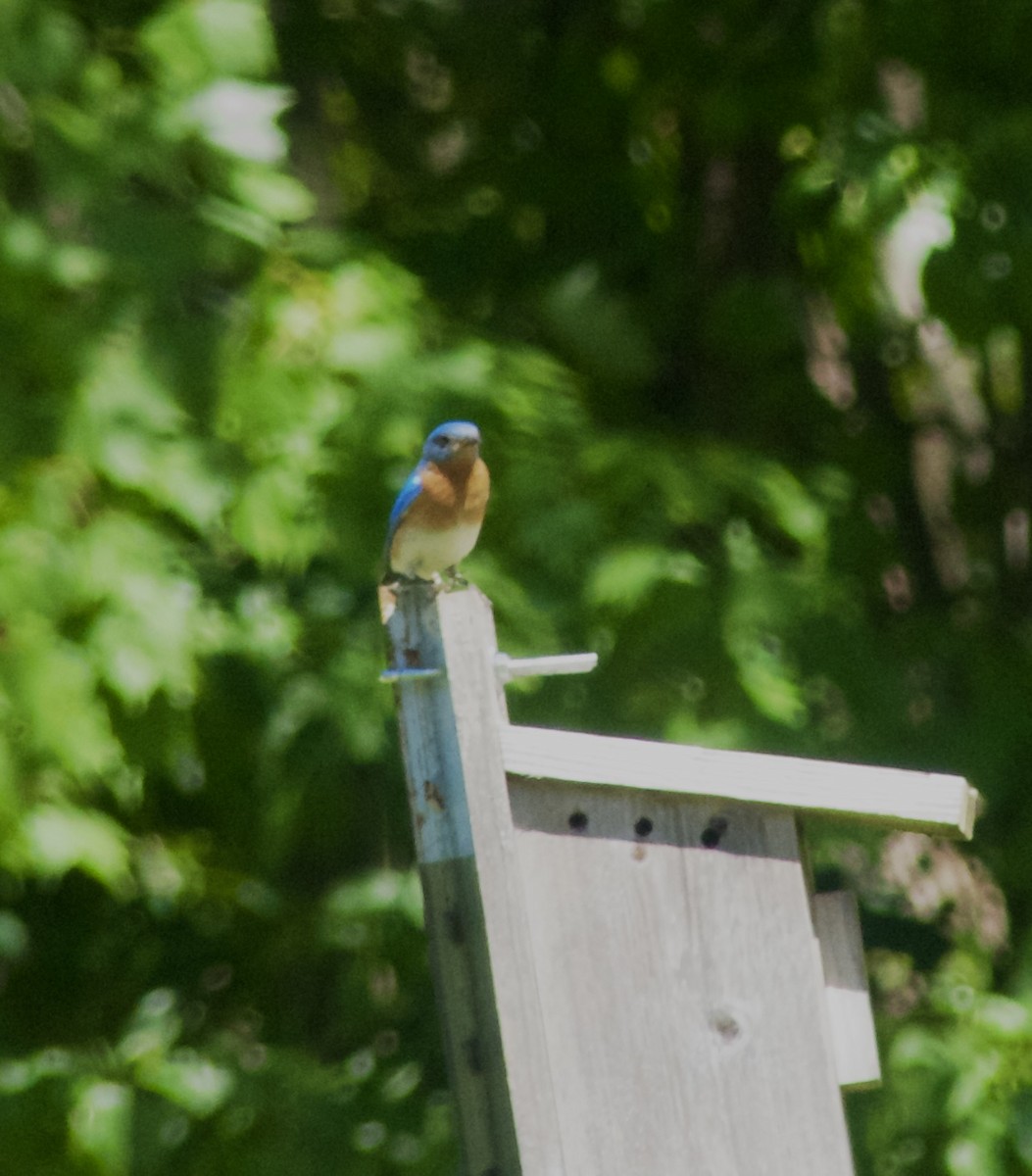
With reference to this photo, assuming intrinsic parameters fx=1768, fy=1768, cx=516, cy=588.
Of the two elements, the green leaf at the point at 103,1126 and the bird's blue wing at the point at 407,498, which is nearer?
the bird's blue wing at the point at 407,498

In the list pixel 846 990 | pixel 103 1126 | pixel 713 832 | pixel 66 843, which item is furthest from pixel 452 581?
pixel 103 1126

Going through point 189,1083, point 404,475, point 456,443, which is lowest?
point 189,1083

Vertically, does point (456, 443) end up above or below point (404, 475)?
below

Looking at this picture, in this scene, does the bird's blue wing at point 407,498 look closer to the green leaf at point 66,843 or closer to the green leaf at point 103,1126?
the green leaf at point 66,843

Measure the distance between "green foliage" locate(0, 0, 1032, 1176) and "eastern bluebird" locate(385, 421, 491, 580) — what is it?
49 cm

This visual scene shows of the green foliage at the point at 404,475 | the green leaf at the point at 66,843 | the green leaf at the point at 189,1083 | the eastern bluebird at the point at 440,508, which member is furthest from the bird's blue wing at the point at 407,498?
the green leaf at the point at 189,1083

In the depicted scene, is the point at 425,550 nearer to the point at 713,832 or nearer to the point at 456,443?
the point at 456,443

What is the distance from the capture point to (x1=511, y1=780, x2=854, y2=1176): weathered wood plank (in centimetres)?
179

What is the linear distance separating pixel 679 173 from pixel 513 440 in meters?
1.33

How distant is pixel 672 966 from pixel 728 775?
0.21 metres

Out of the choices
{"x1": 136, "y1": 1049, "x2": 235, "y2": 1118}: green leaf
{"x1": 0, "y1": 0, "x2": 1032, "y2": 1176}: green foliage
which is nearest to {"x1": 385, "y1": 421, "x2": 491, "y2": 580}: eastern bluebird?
{"x1": 0, "y1": 0, "x2": 1032, "y2": 1176}: green foliage

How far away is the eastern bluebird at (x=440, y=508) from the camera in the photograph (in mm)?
2230

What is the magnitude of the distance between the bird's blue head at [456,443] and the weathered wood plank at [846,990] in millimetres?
779

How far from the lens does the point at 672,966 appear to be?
1808 mm
